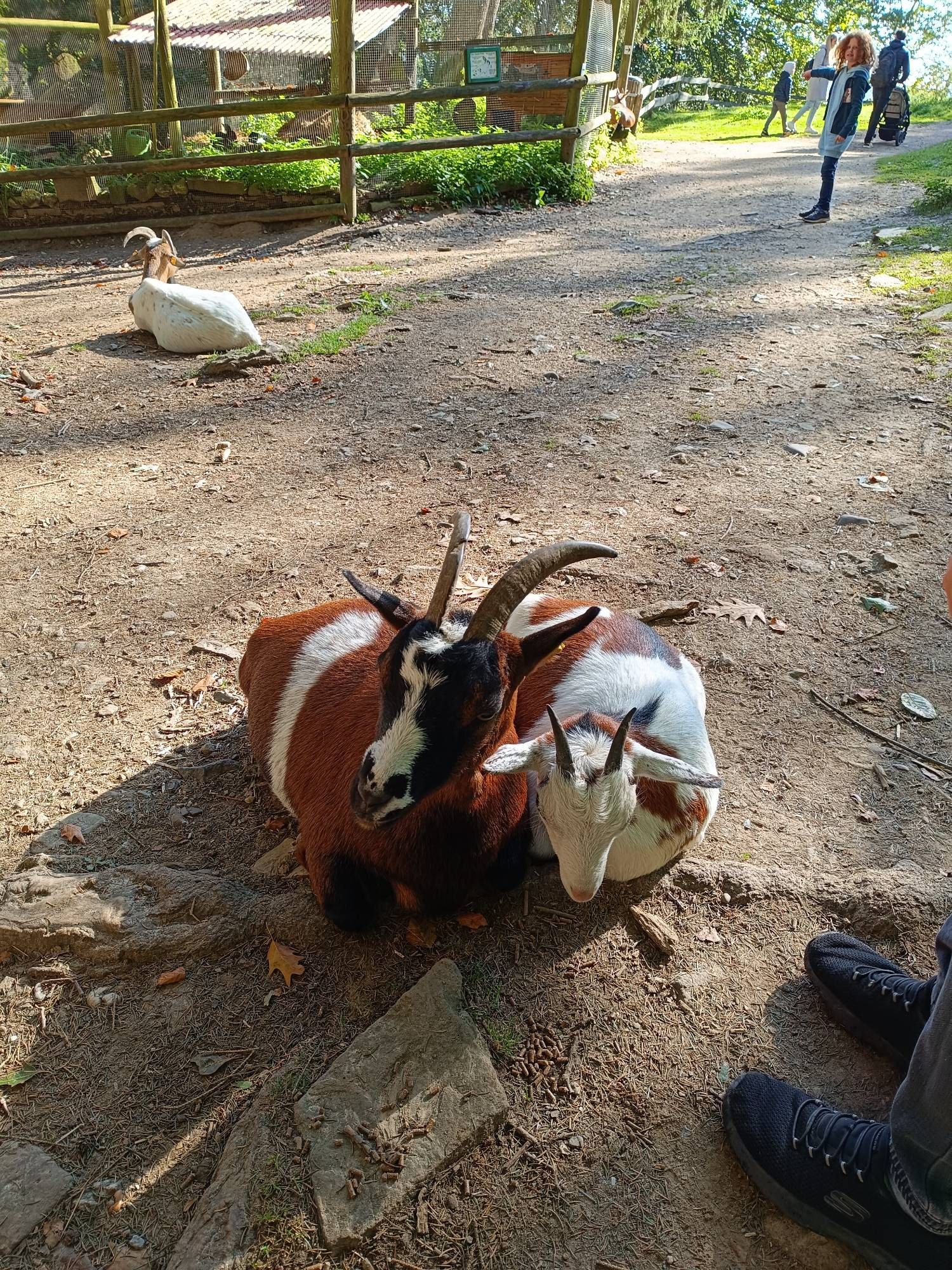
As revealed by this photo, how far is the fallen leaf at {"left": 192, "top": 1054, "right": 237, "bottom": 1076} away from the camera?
247cm

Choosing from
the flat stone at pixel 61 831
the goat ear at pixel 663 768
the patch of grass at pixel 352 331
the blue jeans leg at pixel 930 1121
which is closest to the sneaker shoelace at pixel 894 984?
the blue jeans leg at pixel 930 1121

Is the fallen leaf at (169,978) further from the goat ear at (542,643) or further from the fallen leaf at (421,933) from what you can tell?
the goat ear at (542,643)

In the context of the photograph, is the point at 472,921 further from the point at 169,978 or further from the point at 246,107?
the point at 246,107

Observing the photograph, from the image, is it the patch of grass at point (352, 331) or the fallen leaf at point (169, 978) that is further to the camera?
the patch of grass at point (352, 331)

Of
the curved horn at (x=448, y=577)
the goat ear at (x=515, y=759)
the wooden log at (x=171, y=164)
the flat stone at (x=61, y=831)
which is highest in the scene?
the wooden log at (x=171, y=164)

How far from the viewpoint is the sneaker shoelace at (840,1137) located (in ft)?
6.66

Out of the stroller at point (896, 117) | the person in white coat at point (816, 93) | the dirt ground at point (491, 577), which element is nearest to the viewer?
the dirt ground at point (491, 577)

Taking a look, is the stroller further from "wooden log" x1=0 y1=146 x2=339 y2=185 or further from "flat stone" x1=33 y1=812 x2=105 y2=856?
"flat stone" x1=33 y1=812 x2=105 y2=856

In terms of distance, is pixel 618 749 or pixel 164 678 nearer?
pixel 618 749

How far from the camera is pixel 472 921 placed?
2881mm

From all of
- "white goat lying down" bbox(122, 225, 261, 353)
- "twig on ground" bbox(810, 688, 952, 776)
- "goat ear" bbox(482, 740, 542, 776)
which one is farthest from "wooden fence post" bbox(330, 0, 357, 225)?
"goat ear" bbox(482, 740, 542, 776)

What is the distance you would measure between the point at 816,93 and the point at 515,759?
26520 mm

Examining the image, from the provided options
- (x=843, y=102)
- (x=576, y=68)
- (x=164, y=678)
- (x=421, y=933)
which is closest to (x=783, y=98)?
(x=576, y=68)

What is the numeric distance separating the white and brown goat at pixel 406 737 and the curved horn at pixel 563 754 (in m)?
0.22
